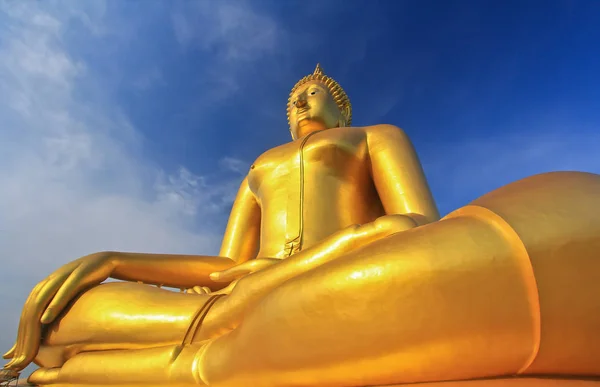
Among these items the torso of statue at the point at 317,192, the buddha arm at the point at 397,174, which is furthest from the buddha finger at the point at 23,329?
the buddha arm at the point at 397,174

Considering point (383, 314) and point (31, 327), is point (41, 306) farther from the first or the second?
point (383, 314)

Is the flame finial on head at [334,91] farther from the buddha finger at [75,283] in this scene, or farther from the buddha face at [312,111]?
the buddha finger at [75,283]

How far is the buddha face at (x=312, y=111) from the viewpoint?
3.94 m

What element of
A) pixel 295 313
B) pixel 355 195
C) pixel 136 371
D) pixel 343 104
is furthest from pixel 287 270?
pixel 343 104

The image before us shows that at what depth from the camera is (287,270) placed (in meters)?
1.93

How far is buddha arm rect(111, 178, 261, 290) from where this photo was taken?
8.81 feet

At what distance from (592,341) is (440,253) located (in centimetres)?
41

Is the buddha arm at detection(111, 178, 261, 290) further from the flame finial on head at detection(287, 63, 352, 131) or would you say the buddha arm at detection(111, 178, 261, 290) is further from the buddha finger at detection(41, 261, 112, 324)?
the flame finial on head at detection(287, 63, 352, 131)

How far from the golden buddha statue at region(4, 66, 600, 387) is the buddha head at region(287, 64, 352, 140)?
73.8 inches

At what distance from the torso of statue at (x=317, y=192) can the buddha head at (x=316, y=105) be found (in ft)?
1.94

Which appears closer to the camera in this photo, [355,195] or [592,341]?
[592,341]

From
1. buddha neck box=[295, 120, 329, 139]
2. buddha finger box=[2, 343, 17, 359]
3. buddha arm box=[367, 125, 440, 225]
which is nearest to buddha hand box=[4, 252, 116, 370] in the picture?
buddha finger box=[2, 343, 17, 359]

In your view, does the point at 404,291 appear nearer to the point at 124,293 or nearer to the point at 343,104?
the point at 124,293

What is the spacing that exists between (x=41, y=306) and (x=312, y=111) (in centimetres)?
255
